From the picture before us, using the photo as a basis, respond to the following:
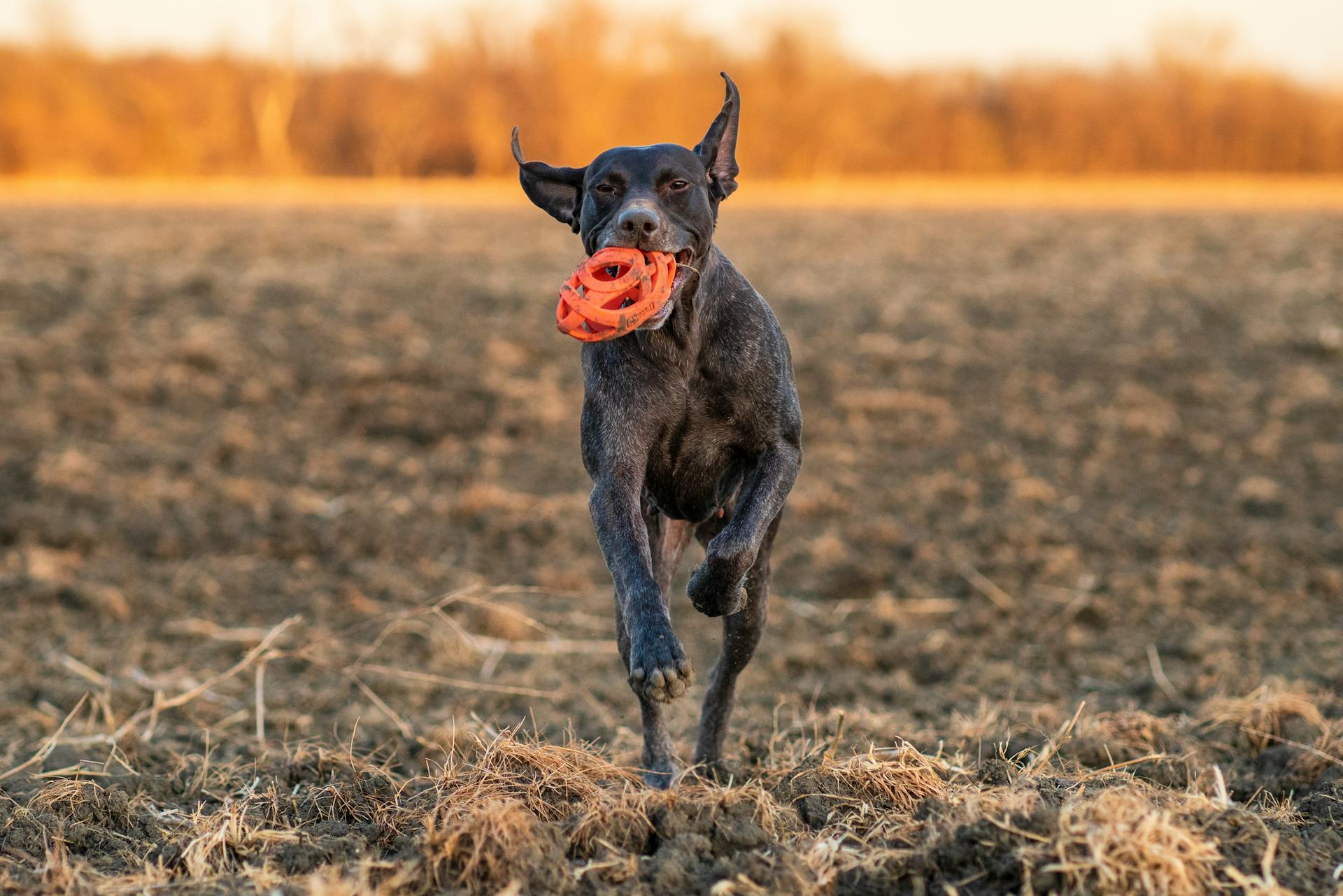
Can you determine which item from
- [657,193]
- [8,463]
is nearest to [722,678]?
[657,193]

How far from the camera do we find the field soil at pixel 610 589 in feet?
11.4

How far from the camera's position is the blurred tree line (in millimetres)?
40844

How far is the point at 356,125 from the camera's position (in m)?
45.4

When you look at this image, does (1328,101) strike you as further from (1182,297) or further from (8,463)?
(8,463)

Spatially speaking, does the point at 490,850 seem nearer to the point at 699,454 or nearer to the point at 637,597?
the point at 637,597

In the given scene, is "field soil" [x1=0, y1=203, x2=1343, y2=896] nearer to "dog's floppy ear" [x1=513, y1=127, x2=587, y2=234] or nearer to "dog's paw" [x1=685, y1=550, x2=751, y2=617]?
"dog's paw" [x1=685, y1=550, x2=751, y2=617]

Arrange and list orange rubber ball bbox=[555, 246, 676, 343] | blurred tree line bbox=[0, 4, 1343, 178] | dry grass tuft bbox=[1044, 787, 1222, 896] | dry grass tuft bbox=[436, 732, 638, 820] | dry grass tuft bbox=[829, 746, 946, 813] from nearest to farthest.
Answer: dry grass tuft bbox=[1044, 787, 1222, 896] → orange rubber ball bbox=[555, 246, 676, 343] → dry grass tuft bbox=[436, 732, 638, 820] → dry grass tuft bbox=[829, 746, 946, 813] → blurred tree line bbox=[0, 4, 1343, 178]

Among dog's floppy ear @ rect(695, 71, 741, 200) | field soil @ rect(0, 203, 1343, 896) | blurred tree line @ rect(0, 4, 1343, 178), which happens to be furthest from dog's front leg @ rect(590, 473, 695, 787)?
blurred tree line @ rect(0, 4, 1343, 178)

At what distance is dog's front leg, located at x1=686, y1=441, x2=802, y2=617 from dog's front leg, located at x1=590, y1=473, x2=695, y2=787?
0.14 m

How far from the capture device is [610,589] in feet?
28.7

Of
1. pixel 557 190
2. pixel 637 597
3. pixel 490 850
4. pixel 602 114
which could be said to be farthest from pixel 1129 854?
pixel 602 114

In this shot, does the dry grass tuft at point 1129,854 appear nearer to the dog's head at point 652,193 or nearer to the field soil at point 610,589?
the field soil at point 610,589

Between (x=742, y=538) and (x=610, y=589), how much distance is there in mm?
5093

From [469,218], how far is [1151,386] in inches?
613
